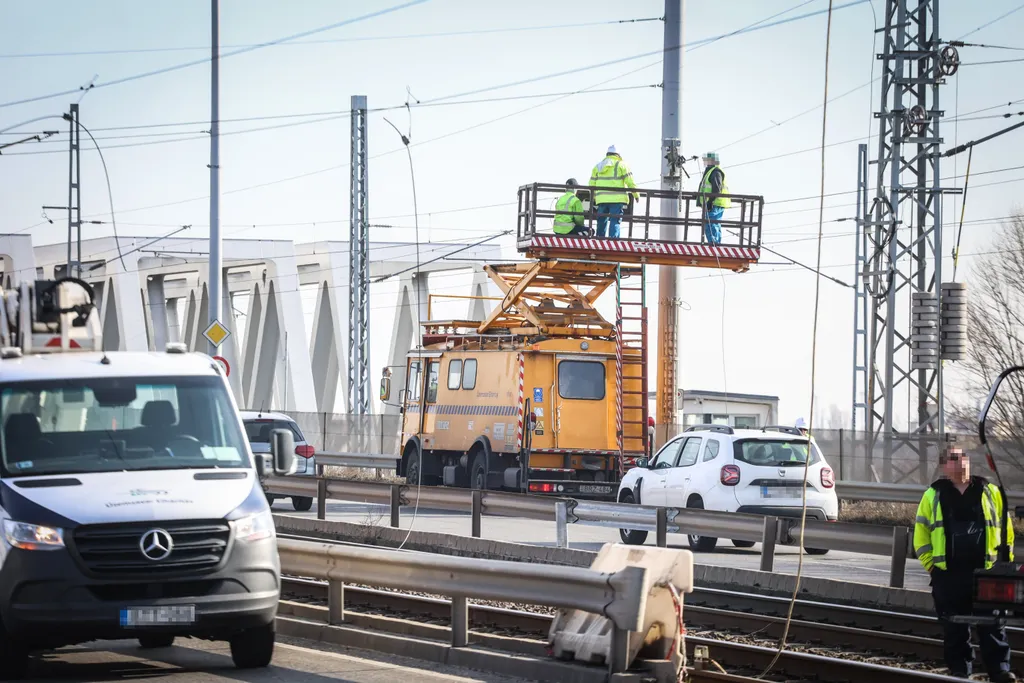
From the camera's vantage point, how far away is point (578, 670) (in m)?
9.60

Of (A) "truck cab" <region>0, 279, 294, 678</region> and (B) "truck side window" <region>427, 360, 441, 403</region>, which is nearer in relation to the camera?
(A) "truck cab" <region>0, 279, 294, 678</region>

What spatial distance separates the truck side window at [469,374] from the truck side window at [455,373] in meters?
0.18

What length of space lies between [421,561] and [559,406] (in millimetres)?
15078

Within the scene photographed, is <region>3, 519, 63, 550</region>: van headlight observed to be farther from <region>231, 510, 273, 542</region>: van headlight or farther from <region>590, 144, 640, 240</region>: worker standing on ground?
<region>590, 144, 640, 240</region>: worker standing on ground

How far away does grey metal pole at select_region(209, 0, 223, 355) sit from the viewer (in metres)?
28.3

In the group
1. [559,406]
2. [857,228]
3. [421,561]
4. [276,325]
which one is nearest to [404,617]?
[421,561]

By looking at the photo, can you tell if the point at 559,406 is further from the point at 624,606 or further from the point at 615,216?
the point at 624,606

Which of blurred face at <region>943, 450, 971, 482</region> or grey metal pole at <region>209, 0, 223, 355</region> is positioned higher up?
grey metal pole at <region>209, 0, 223, 355</region>

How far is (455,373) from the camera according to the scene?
2789 cm

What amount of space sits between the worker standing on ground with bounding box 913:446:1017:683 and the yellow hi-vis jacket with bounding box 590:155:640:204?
15667 mm

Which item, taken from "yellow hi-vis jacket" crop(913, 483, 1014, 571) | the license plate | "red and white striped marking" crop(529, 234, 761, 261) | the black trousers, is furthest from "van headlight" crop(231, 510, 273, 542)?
"red and white striped marking" crop(529, 234, 761, 261)

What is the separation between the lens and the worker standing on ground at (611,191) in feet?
83.9

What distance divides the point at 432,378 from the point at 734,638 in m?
17.0

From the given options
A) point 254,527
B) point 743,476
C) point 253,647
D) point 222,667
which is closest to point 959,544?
point 254,527
